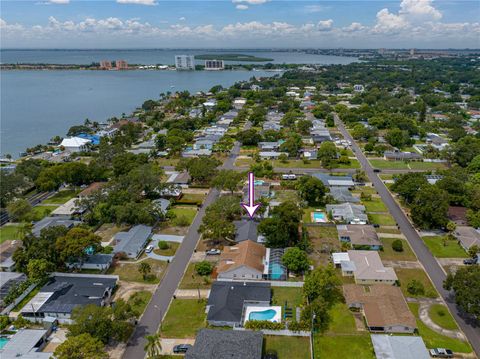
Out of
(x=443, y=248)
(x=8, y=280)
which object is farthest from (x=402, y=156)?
(x=8, y=280)

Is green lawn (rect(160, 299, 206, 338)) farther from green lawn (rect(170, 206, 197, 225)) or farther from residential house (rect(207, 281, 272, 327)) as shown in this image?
green lawn (rect(170, 206, 197, 225))

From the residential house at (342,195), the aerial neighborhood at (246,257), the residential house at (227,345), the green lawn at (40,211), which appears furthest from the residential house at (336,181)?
the green lawn at (40,211)

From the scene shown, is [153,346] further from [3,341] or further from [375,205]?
[375,205]

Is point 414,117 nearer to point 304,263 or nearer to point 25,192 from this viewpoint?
point 304,263

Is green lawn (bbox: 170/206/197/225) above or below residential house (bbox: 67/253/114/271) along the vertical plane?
below

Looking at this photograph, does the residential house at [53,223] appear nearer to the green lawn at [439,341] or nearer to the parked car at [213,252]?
the parked car at [213,252]

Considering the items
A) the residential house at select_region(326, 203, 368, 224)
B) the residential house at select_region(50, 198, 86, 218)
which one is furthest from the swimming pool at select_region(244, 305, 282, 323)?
the residential house at select_region(50, 198, 86, 218)
